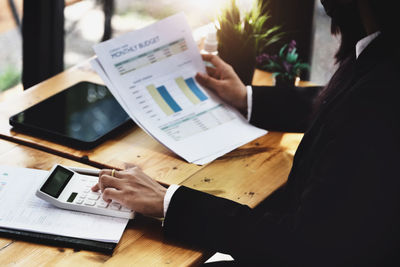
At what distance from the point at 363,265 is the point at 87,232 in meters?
0.50

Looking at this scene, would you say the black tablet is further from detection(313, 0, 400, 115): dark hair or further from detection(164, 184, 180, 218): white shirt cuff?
detection(313, 0, 400, 115): dark hair

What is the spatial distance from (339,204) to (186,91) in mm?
726

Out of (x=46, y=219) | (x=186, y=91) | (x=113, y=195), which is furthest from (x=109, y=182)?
(x=186, y=91)

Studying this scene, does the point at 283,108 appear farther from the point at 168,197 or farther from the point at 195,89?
the point at 168,197

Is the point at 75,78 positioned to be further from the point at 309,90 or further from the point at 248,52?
the point at 309,90

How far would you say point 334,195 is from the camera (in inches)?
33.0

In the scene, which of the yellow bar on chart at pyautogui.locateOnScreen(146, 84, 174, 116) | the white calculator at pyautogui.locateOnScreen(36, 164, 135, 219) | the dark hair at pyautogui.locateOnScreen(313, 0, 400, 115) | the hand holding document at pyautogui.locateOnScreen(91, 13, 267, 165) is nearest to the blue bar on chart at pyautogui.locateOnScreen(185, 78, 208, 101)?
the hand holding document at pyautogui.locateOnScreen(91, 13, 267, 165)

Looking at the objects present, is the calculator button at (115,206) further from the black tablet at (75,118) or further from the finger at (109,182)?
the black tablet at (75,118)

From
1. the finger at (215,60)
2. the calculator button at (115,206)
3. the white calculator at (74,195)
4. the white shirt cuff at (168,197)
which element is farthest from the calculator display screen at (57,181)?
the finger at (215,60)

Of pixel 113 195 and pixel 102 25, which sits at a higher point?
pixel 102 25

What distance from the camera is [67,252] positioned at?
92cm

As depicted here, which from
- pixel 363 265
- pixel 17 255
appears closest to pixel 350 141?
pixel 363 265

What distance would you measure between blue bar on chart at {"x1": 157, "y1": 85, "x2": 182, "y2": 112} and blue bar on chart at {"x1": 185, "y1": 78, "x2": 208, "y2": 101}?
84 mm

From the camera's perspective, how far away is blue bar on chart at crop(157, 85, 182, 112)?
1.41 m
